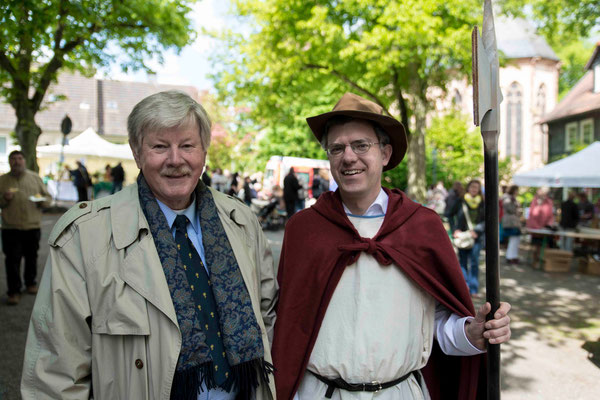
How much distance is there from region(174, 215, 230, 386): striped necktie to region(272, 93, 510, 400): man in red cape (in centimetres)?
40

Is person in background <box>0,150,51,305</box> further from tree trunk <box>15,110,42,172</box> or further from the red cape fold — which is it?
the red cape fold

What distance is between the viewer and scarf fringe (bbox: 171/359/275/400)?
185 cm

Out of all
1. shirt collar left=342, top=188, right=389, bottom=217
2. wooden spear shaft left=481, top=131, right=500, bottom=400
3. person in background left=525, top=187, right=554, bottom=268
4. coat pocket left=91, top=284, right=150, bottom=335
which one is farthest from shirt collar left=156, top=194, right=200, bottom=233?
person in background left=525, top=187, right=554, bottom=268

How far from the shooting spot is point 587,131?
29781 millimetres

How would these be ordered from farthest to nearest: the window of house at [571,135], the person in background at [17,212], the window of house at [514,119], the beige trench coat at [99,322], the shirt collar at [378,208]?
the window of house at [514,119]
the window of house at [571,135]
the person in background at [17,212]
the shirt collar at [378,208]
the beige trench coat at [99,322]

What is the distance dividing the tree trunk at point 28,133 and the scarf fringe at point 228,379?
11.5 metres

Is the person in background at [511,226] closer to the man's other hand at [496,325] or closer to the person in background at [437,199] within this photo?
the person in background at [437,199]

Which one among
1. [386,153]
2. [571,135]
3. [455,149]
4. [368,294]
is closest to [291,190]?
[386,153]

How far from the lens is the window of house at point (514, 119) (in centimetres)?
4525

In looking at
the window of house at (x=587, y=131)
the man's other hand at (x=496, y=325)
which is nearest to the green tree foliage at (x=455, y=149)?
the window of house at (x=587, y=131)

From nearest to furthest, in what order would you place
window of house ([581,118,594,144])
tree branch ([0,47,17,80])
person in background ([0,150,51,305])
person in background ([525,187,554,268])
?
person in background ([0,150,51,305])
tree branch ([0,47,17,80])
person in background ([525,187,554,268])
window of house ([581,118,594,144])

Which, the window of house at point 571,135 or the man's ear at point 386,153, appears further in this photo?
the window of house at point 571,135

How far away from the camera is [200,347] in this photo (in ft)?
6.17

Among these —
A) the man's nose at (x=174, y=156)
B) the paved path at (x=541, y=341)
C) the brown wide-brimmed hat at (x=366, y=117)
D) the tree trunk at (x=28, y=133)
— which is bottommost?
the paved path at (x=541, y=341)
